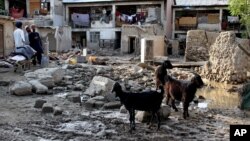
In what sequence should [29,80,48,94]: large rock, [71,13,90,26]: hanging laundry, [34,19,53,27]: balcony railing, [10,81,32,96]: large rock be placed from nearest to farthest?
[10,81,32,96]: large rock, [29,80,48,94]: large rock, [34,19,53,27]: balcony railing, [71,13,90,26]: hanging laundry

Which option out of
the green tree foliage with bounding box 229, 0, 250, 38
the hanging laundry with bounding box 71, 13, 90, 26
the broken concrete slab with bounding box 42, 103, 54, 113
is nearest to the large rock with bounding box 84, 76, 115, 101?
the broken concrete slab with bounding box 42, 103, 54, 113

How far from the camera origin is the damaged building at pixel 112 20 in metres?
40.9

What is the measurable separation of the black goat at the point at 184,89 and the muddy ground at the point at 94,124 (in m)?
0.41

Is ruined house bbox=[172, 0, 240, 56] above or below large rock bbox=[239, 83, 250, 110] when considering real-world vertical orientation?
above

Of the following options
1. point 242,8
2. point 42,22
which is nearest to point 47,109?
point 242,8

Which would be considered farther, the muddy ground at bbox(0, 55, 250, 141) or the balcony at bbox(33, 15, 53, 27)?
the balcony at bbox(33, 15, 53, 27)

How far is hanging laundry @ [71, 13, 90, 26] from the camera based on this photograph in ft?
148

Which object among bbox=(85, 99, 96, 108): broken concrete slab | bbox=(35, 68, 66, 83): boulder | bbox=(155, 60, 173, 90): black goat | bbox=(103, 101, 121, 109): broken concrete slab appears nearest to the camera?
bbox=(103, 101, 121, 109): broken concrete slab

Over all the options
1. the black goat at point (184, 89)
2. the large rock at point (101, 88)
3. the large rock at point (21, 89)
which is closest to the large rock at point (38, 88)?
the large rock at point (21, 89)

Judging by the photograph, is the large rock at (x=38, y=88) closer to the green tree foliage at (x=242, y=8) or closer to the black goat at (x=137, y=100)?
the black goat at (x=137, y=100)

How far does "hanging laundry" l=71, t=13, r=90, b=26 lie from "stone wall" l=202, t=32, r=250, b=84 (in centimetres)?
2746

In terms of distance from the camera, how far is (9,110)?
31.5ft

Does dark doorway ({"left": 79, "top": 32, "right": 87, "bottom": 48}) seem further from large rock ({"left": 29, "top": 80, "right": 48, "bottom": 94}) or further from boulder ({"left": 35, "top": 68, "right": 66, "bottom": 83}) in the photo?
large rock ({"left": 29, "top": 80, "right": 48, "bottom": 94})

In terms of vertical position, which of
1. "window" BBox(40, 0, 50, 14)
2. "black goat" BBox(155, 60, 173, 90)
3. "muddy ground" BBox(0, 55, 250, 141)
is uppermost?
"window" BBox(40, 0, 50, 14)
